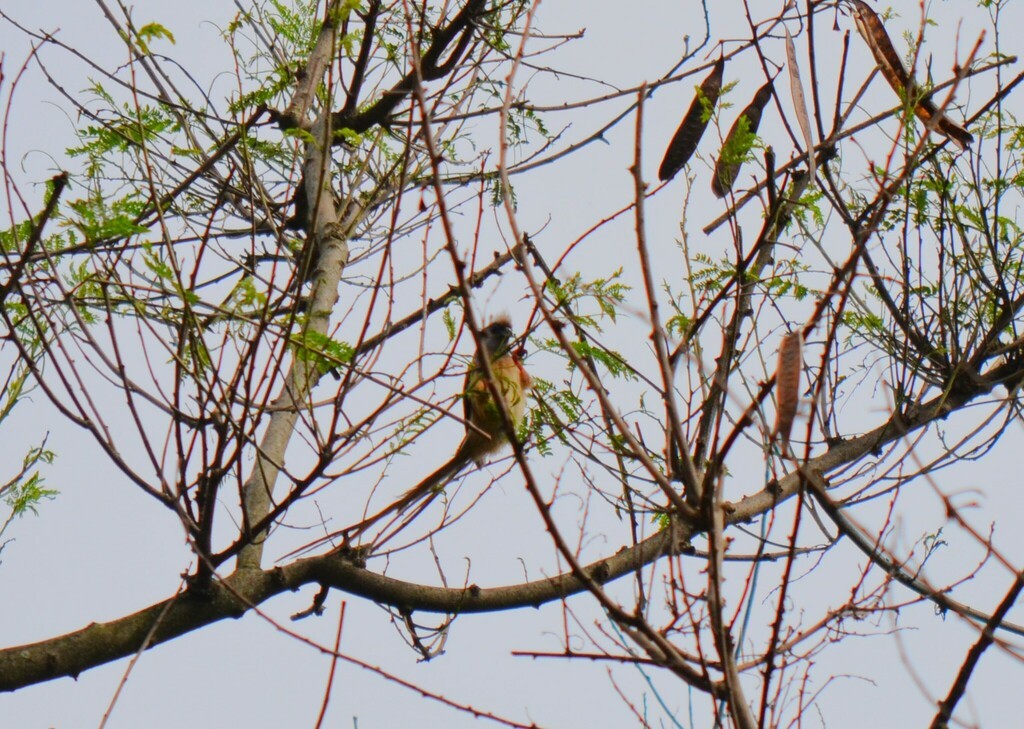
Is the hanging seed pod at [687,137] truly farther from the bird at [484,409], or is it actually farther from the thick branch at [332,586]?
the thick branch at [332,586]

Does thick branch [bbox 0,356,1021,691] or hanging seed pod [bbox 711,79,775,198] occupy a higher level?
hanging seed pod [bbox 711,79,775,198]

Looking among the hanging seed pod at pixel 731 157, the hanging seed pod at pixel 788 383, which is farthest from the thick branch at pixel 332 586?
the hanging seed pod at pixel 788 383

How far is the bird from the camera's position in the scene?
2.89 m

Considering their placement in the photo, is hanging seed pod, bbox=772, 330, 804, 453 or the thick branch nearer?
hanging seed pod, bbox=772, 330, 804, 453

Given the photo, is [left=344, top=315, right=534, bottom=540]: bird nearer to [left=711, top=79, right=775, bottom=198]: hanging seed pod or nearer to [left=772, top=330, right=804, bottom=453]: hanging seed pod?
[left=772, top=330, right=804, bottom=453]: hanging seed pod

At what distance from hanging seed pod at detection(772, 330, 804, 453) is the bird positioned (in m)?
0.38

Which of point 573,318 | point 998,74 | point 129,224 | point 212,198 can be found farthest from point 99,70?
point 998,74

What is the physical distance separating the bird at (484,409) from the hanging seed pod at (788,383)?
1.25ft

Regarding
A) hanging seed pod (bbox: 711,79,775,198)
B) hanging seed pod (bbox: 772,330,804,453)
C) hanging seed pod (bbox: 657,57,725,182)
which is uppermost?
hanging seed pod (bbox: 657,57,725,182)

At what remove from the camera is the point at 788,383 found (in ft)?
4.90

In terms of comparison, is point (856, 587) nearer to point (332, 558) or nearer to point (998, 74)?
point (332, 558)

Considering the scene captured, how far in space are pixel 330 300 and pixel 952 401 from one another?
2147 millimetres

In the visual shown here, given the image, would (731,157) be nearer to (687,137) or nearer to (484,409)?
(687,137)

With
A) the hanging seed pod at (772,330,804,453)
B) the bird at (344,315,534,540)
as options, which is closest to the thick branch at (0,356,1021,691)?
the bird at (344,315,534,540)
